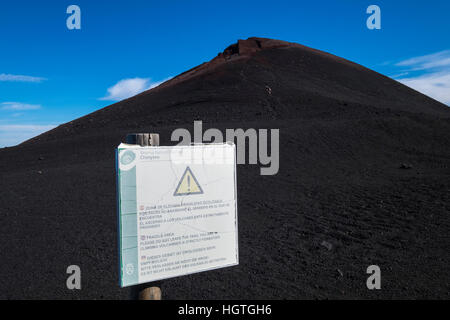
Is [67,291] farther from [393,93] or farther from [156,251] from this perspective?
[393,93]

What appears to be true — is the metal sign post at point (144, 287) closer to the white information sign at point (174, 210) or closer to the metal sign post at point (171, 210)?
the metal sign post at point (171, 210)

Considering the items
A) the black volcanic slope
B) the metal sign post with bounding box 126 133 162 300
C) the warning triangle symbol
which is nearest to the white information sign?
the warning triangle symbol

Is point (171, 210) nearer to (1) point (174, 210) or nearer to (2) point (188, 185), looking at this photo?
(1) point (174, 210)

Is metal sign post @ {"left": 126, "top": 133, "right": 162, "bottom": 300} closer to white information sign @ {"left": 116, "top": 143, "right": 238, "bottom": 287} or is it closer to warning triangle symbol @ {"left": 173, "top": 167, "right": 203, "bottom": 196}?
white information sign @ {"left": 116, "top": 143, "right": 238, "bottom": 287}

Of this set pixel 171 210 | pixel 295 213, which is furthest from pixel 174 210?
pixel 295 213

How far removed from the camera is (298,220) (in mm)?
7141

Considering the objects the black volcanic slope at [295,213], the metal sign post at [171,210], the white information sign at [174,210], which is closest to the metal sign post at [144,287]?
the metal sign post at [171,210]

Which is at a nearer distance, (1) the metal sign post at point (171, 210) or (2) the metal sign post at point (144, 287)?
(1) the metal sign post at point (171, 210)

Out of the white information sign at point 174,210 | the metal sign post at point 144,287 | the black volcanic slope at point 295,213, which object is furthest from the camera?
the black volcanic slope at point 295,213

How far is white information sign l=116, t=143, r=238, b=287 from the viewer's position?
2486 millimetres

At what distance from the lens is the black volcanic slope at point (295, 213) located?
14.9 ft

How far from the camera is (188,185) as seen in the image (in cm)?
273

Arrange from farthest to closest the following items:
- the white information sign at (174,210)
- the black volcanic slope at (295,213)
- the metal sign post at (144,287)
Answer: the black volcanic slope at (295,213) < the metal sign post at (144,287) < the white information sign at (174,210)
